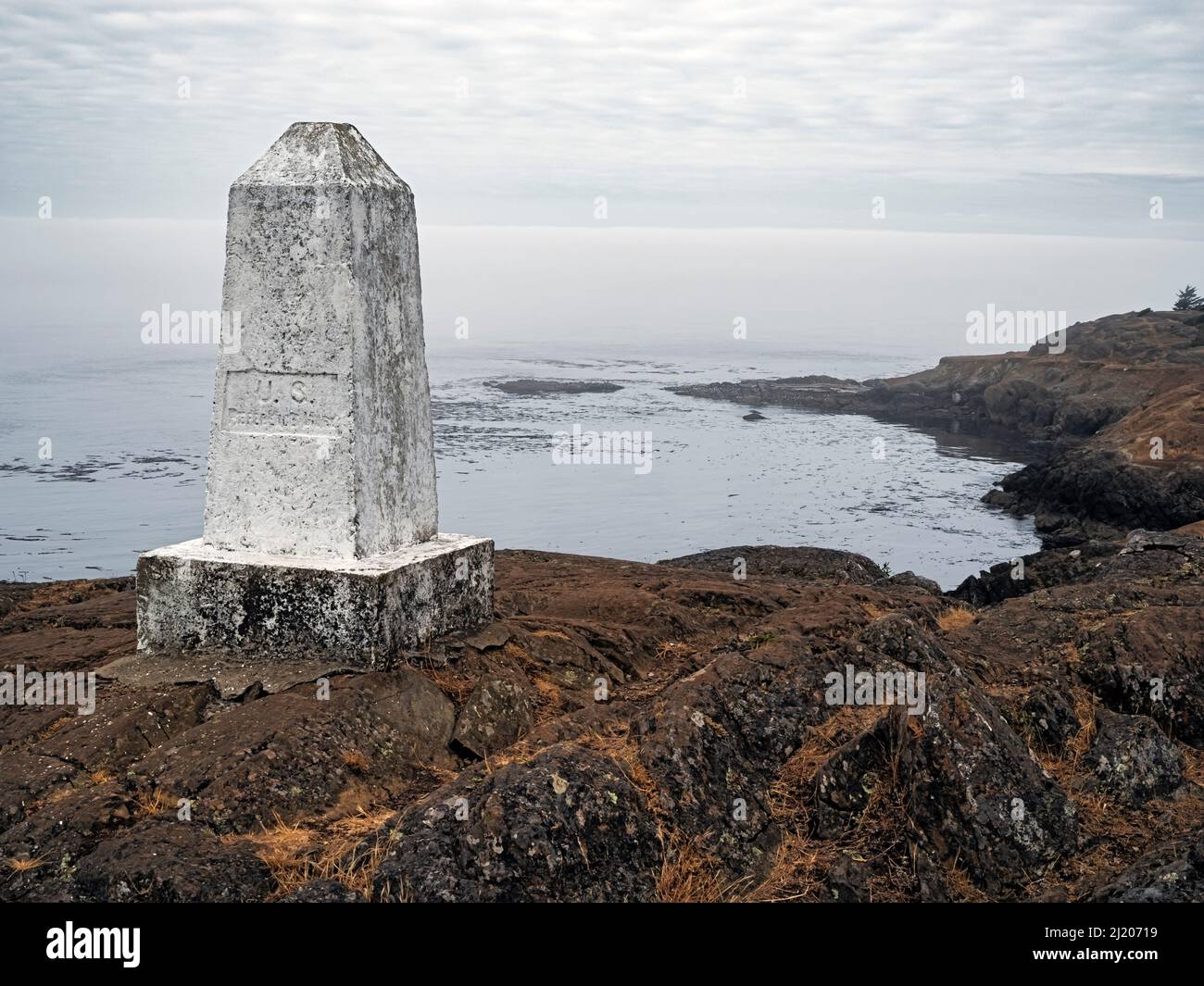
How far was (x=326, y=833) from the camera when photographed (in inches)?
215

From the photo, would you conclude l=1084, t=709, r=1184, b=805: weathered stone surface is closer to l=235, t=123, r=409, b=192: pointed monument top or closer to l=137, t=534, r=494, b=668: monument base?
l=137, t=534, r=494, b=668: monument base

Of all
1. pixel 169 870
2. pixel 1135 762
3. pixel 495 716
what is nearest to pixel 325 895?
pixel 169 870

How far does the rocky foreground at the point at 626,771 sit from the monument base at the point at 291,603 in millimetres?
202

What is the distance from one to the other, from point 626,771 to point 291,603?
99.8 inches

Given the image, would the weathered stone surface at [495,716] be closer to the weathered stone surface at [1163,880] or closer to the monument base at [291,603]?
the monument base at [291,603]

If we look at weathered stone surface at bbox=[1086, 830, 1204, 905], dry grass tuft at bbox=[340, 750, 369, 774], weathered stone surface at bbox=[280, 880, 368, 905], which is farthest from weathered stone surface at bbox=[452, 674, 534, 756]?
weathered stone surface at bbox=[1086, 830, 1204, 905]

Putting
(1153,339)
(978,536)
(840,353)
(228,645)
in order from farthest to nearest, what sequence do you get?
(840,353) → (1153,339) → (978,536) → (228,645)

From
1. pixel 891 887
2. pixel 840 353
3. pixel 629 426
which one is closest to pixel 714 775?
pixel 891 887

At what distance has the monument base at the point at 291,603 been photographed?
6.91 meters

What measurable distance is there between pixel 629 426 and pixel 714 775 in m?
47.7

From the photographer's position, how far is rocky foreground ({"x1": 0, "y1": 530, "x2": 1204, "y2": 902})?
194 inches

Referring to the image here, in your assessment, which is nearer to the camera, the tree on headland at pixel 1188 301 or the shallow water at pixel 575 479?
the shallow water at pixel 575 479

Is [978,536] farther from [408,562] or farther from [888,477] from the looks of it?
[408,562]

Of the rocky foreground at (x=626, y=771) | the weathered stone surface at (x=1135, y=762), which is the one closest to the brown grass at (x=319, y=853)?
the rocky foreground at (x=626, y=771)
